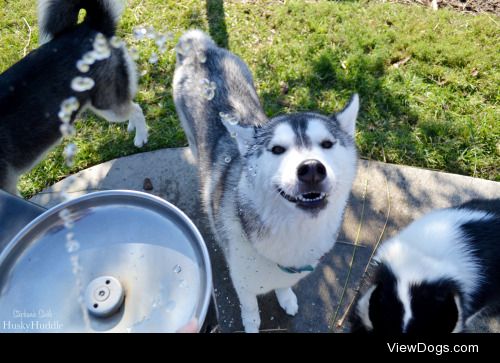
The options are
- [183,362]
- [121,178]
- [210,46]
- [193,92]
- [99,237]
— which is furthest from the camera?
[121,178]

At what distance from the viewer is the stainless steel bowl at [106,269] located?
5.08 feet

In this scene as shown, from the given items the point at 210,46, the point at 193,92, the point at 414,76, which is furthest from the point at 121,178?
the point at 414,76

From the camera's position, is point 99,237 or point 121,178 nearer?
point 99,237

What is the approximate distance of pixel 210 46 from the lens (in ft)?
11.5

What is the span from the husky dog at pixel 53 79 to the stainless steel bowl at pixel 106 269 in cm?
197

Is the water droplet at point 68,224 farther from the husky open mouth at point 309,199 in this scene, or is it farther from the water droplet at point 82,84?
the water droplet at point 82,84

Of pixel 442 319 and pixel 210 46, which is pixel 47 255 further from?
pixel 210 46

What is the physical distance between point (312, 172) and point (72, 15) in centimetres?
291

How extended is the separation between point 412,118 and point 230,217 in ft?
9.18

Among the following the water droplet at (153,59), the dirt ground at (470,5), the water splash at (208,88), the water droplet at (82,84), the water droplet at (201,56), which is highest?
the dirt ground at (470,5)

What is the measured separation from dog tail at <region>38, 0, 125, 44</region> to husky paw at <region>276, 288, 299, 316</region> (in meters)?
2.91

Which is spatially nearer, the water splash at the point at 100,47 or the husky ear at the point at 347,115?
the husky ear at the point at 347,115

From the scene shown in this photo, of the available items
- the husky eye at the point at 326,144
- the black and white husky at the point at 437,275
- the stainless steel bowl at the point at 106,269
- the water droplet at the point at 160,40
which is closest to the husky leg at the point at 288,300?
the black and white husky at the point at 437,275

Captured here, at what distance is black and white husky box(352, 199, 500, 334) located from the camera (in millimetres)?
2180
